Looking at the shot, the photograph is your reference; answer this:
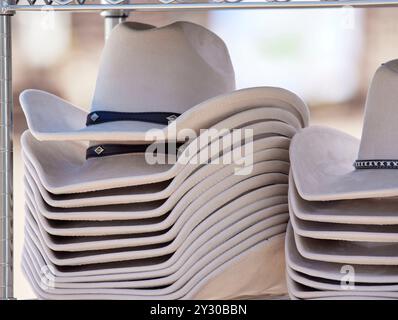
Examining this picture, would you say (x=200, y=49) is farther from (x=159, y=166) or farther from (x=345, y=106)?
(x=345, y=106)

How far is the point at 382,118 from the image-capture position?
1.28 m

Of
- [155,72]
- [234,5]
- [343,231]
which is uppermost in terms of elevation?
[234,5]

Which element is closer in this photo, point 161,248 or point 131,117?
point 161,248

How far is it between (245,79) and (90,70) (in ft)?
2.80

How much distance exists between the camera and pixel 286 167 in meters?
1.28

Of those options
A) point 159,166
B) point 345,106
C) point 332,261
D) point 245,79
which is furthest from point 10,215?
point 345,106

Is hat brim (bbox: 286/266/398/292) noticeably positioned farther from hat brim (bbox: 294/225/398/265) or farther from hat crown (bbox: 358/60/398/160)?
hat crown (bbox: 358/60/398/160)

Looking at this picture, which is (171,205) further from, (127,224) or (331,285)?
(331,285)

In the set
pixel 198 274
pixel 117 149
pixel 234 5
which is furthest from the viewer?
pixel 117 149

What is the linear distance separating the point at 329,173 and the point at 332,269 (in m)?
0.16

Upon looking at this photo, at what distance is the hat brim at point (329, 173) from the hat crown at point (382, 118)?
4 cm

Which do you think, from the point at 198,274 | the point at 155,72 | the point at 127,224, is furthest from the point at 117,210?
the point at 155,72

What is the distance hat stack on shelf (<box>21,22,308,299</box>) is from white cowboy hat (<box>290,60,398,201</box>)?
0.04 metres

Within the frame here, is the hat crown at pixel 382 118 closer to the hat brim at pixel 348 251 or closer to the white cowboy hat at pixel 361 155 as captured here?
the white cowboy hat at pixel 361 155
